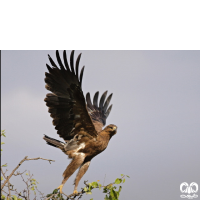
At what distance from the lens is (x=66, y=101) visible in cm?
448

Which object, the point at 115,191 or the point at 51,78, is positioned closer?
the point at 115,191

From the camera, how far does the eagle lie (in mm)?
4316

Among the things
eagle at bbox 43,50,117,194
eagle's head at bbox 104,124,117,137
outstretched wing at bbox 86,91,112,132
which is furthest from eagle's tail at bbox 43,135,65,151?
outstretched wing at bbox 86,91,112,132

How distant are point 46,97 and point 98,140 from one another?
118 centimetres

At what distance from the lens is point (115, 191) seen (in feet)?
10.5

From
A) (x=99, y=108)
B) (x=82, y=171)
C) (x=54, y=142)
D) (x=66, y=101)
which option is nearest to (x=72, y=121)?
(x=66, y=101)

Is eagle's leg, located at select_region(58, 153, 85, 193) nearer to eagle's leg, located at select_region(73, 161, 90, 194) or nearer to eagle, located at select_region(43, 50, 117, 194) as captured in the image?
eagle, located at select_region(43, 50, 117, 194)

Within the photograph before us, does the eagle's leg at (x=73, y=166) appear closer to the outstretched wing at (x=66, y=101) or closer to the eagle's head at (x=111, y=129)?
the outstretched wing at (x=66, y=101)

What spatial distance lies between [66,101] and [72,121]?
355 mm

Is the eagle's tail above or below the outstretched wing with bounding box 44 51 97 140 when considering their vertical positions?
below

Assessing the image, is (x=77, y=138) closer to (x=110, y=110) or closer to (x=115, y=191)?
(x=115, y=191)

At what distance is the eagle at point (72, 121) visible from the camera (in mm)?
4316

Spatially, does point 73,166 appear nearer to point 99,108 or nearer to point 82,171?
point 82,171
